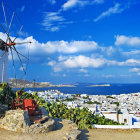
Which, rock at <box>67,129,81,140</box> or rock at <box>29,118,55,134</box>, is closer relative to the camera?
rock at <box>67,129,81,140</box>

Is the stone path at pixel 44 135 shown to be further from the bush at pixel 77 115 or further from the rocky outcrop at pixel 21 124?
the bush at pixel 77 115

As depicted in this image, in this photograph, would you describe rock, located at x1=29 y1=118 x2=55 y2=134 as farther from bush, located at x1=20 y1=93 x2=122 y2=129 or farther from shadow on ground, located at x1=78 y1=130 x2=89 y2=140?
bush, located at x1=20 y1=93 x2=122 y2=129

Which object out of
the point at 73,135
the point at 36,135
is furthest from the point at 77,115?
the point at 36,135

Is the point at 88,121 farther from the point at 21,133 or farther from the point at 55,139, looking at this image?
the point at 21,133

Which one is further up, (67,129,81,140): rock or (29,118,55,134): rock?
(29,118,55,134): rock

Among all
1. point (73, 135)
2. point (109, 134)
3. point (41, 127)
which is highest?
point (41, 127)

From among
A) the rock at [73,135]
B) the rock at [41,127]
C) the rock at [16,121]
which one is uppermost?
the rock at [16,121]

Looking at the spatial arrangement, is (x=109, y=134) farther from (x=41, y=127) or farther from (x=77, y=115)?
(x=41, y=127)

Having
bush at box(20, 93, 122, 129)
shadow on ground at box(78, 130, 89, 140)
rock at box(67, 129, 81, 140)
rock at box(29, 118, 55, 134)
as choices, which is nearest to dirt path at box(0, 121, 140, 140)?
shadow on ground at box(78, 130, 89, 140)

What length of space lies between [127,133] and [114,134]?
98cm

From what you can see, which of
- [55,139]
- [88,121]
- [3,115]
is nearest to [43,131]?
[55,139]

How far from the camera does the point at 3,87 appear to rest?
39.4ft

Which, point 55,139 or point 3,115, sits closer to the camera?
point 55,139

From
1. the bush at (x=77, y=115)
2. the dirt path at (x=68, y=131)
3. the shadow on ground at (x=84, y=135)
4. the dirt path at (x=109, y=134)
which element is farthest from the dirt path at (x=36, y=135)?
the bush at (x=77, y=115)
